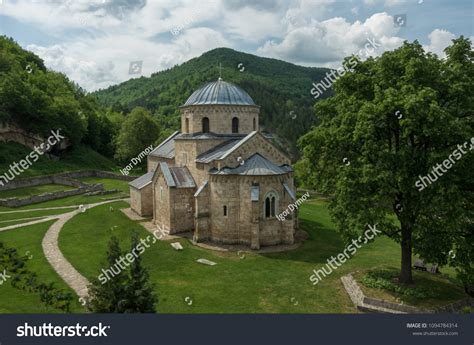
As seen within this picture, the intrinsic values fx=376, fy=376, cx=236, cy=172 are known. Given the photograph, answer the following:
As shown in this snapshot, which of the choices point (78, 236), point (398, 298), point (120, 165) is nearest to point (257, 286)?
point (398, 298)

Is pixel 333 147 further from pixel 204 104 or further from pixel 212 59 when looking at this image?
pixel 212 59

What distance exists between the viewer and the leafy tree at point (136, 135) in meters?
74.9

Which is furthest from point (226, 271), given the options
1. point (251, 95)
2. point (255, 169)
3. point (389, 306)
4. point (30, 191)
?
point (251, 95)

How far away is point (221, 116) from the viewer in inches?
1339

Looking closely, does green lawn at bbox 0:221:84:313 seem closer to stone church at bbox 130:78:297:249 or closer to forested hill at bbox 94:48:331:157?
stone church at bbox 130:78:297:249

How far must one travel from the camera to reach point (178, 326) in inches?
544

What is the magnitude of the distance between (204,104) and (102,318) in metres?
23.5

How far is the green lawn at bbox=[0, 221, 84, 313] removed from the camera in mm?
18516

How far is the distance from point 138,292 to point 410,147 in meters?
14.8

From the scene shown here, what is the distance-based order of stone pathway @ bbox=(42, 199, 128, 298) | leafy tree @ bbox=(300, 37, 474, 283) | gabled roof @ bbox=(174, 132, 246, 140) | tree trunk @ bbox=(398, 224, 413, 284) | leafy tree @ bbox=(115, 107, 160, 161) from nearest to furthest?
leafy tree @ bbox=(300, 37, 474, 283), tree trunk @ bbox=(398, 224, 413, 284), stone pathway @ bbox=(42, 199, 128, 298), gabled roof @ bbox=(174, 132, 246, 140), leafy tree @ bbox=(115, 107, 160, 161)

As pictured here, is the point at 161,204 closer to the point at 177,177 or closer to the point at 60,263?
the point at 177,177
